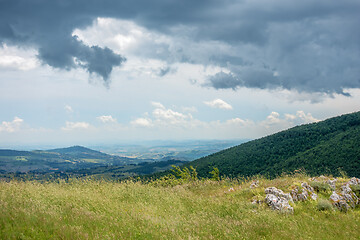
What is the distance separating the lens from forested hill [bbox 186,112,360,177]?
213ft

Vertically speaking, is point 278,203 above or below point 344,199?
above

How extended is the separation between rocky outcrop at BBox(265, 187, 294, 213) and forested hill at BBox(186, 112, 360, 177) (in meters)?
52.6

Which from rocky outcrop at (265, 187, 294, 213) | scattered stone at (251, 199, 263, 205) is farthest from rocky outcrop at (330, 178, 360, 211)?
scattered stone at (251, 199, 263, 205)

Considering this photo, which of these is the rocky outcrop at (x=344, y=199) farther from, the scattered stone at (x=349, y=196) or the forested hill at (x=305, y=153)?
the forested hill at (x=305, y=153)

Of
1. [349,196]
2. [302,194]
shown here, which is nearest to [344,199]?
[349,196]

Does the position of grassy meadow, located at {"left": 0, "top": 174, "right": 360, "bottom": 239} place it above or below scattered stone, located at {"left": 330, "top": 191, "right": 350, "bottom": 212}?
above

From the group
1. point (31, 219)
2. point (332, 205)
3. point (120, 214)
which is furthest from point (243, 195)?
point (31, 219)

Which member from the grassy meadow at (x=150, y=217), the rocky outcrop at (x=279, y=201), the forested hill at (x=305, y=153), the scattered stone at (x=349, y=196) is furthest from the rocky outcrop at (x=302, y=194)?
the forested hill at (x=305, y=153)

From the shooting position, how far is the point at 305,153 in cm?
8312

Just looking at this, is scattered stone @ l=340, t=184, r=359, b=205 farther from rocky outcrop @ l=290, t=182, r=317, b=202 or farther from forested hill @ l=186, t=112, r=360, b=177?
forested hill @ l=186, t=112, r=360, b=177

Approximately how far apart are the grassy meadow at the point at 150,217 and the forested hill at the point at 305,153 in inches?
2149

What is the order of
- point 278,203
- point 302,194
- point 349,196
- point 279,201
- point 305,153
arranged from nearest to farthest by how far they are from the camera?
1. point 278,203
2. point 279,201
3. point 349,196
4. point 302,194
5. point 305,153

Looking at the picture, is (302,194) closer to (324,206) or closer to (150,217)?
(324,206)

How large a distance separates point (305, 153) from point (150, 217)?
285 feet
